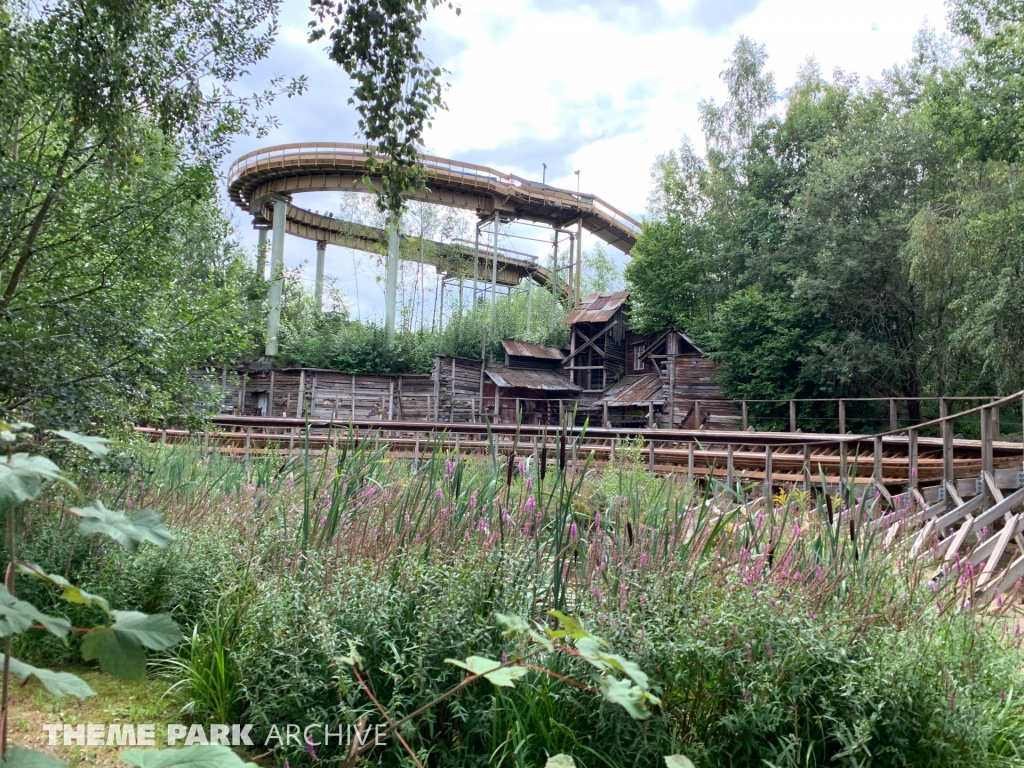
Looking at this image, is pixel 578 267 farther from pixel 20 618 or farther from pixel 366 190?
pixel 20 618

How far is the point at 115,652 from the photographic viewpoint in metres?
1.02

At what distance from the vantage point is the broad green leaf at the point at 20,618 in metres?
0.98

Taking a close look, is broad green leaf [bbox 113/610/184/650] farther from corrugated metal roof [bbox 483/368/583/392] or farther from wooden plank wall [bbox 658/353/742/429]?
corrugated metal roof [bbox 483/368/583/392]

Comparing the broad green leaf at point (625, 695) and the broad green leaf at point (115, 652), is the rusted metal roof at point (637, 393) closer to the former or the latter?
the broad green leaf at point (625, 695)

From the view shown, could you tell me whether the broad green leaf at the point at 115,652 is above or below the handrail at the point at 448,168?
below

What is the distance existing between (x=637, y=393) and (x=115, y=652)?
27791mm

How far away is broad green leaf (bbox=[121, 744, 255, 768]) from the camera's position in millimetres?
949

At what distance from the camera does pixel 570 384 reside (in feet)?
102

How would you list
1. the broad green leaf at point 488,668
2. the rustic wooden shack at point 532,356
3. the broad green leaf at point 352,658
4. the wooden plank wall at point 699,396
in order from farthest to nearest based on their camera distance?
the rustic wooden shack at point 532,356, the wooden plank wall at point 699,396, the broad green leaf at point 352,658, the broad green leaf at point 488,668

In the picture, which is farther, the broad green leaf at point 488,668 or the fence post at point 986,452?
the fence post at point 986,452

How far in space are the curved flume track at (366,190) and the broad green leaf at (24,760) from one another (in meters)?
25.4

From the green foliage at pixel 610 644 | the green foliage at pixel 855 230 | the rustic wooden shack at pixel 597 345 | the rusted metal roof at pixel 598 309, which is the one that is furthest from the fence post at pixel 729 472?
the rusted metal roof at pixel 598 309

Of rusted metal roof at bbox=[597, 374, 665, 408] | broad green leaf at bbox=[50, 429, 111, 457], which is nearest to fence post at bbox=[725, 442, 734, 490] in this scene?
broad green leaf at bbox=[50, 429, 111, 457]

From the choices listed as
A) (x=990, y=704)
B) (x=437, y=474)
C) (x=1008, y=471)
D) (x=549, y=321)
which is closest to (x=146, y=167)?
(x=437, y=474)
